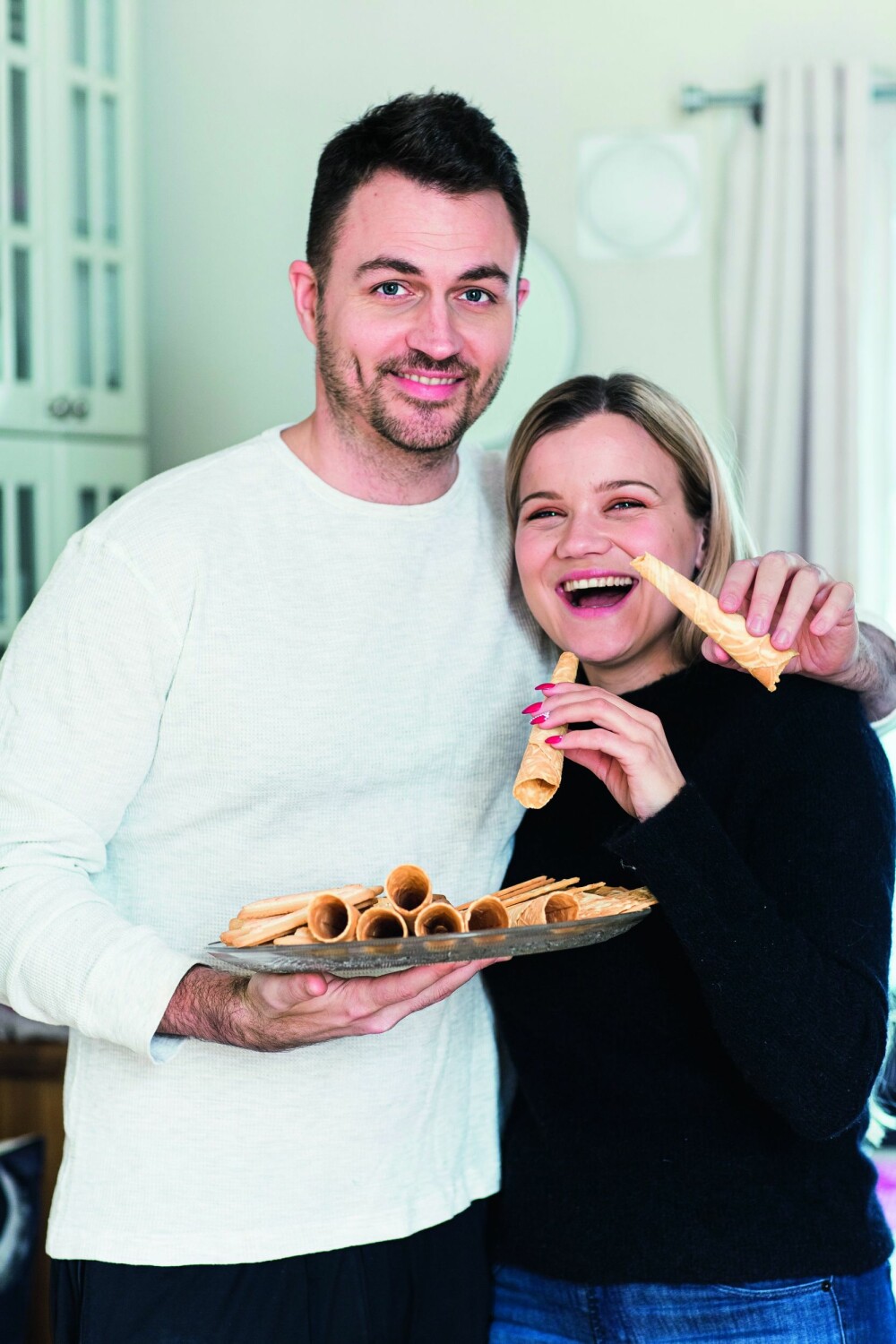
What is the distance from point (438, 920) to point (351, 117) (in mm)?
3094

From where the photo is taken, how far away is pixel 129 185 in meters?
3.26

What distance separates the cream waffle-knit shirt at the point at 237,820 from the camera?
1342mm

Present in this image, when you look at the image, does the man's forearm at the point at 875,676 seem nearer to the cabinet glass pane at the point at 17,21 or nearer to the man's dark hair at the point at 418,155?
the man's dark hair at the point at 418,155

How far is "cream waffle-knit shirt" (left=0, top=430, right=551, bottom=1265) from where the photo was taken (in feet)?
4.40

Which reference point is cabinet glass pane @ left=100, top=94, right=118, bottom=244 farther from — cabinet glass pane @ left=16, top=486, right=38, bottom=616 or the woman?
the woman

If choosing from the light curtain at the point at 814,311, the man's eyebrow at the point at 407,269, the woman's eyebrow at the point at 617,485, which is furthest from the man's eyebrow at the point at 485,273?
the light curtain at the point at 814,311

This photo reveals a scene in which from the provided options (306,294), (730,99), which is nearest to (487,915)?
(306,294)

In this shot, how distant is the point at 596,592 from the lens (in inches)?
61.1

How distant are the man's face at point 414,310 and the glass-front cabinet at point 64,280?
5.46 ft

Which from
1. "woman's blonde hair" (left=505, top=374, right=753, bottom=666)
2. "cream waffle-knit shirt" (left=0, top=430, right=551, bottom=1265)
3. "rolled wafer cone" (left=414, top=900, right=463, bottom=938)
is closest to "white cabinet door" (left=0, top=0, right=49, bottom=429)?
"cream waffle-knit shirt" (left=0, top=430, right=551, bottom=1265)

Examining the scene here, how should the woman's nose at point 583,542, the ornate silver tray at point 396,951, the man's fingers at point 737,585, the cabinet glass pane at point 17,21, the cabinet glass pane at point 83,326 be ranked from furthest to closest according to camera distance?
the cabinet glass pane at point 83,326, the cabinet glass pane at point 17,21, the woman's nose at point 583,542, the man's fingers at point 737,585, the ornate silver tray at point 396,951

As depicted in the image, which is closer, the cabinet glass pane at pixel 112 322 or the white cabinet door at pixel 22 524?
the white cabinet door at pixel 22 524

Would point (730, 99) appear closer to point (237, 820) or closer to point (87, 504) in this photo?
point (87, 504)

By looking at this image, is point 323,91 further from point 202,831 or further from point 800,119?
point 202,831
